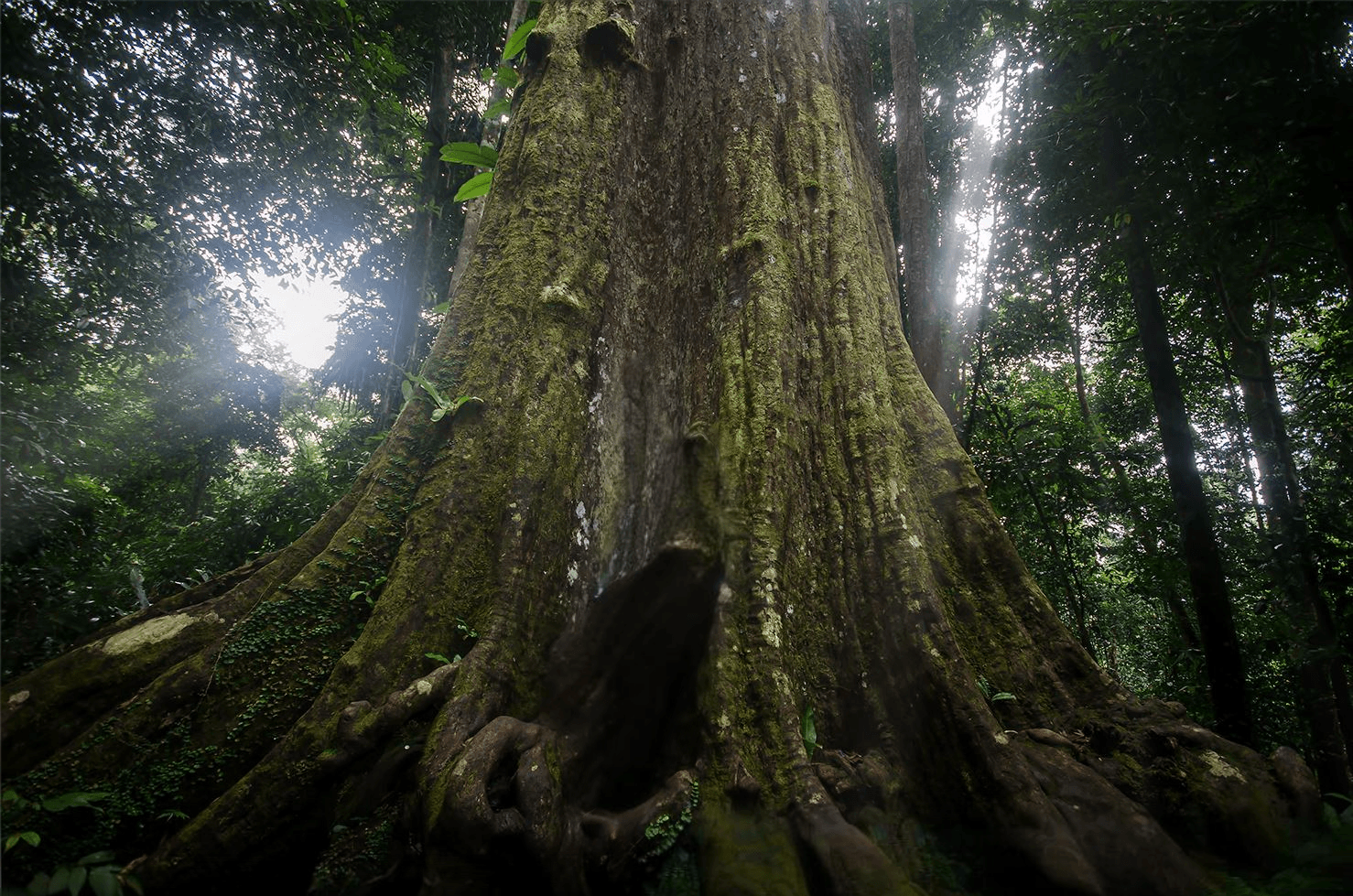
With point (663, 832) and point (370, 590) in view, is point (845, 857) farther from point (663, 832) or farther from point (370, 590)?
point (370, 590)

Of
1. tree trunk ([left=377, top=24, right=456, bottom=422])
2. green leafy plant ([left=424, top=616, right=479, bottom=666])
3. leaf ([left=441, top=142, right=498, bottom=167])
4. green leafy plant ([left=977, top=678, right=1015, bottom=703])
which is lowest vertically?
green leafy plant ([left=977, top=678, right=1015, bottom=703])

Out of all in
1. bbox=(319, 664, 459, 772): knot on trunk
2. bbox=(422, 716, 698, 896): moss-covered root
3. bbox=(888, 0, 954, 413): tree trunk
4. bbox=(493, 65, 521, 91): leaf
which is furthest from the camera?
bbox=(888, 0, 954, 413): tree trunk

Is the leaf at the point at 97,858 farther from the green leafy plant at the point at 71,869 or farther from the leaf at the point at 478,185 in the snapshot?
the leaf at the point at 478,185

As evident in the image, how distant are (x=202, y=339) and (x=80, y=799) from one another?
468 inches

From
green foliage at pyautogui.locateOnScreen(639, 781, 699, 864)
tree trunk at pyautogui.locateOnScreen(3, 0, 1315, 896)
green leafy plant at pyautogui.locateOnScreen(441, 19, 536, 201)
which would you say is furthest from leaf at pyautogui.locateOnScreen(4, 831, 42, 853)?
green leafy plant at pyautogui.locateOnScreen(441, 19, 536, 201)

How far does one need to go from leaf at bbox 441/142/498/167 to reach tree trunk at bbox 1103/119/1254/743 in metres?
4.61

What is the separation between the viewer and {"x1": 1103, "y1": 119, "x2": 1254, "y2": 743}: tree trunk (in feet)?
12.7

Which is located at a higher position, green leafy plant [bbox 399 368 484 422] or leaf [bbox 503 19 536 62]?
leaf [bbox 503 19 536 62]

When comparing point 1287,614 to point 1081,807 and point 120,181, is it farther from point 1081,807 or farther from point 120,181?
point 120,181

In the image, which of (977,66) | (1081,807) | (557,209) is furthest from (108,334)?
(977,66)

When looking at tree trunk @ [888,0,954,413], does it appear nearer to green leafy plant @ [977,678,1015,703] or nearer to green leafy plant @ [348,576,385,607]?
green leafy plant @ [977,678,1015,703]

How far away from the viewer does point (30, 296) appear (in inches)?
230

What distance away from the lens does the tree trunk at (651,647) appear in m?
1.67

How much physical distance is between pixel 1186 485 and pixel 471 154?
5.27 meters
